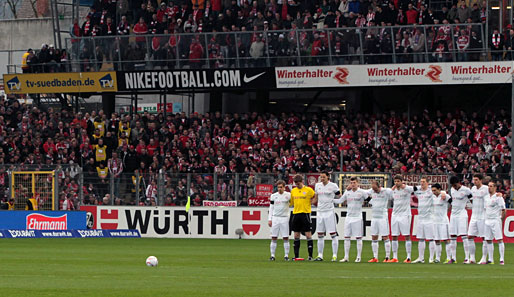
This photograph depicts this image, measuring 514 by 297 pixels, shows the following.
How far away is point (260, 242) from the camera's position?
36094 millimetres

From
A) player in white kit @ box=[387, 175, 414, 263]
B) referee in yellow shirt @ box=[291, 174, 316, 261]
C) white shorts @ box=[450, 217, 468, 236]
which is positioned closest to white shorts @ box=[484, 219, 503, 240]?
white shorts @ box=[450, 217, 468, 236]

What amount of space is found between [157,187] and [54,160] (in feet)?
24.3

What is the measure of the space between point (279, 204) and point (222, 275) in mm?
6340

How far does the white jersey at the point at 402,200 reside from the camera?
25844mm

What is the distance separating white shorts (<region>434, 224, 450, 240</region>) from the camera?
83.3ft

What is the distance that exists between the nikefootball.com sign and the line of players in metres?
20.1

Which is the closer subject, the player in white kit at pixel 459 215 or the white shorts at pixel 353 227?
the player in white kit at pixel 459 215

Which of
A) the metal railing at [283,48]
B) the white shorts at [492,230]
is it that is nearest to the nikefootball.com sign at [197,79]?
the metal railing at [283,48]

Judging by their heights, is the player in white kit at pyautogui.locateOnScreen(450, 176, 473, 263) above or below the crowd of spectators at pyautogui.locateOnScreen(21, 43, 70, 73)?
below

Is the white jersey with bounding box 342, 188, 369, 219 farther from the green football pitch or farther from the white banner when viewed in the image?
the white banner

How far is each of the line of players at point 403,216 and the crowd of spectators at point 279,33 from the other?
1773 centimetres

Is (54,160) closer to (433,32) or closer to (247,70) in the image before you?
(247,70)

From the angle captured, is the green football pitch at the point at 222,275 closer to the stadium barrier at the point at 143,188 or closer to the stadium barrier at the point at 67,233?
the stadium barrier at the point at 143,188

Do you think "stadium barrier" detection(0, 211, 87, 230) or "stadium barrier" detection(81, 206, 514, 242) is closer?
"stadium barrier" detection(81, 206, 514, 242)
